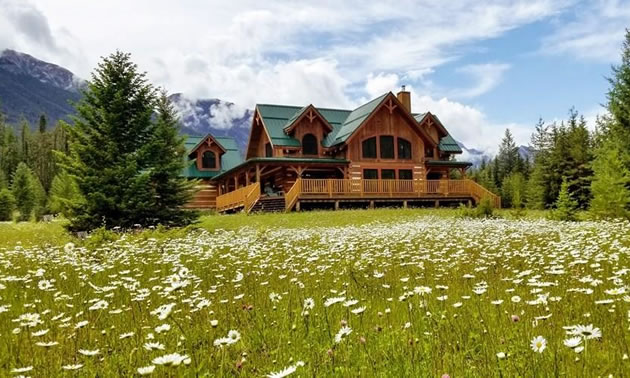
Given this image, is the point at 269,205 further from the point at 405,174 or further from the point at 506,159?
the point at 506,159

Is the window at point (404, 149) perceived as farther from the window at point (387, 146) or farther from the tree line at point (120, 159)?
the tree line at point (120, 159)

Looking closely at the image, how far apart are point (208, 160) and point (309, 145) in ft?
39.2

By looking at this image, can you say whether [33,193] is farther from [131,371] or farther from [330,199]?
[131,371]

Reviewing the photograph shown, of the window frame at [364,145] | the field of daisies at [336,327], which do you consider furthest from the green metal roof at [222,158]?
the field of daisies at [336,327]

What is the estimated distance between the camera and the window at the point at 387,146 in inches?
1384

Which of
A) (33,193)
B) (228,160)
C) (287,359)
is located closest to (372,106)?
(228,160)

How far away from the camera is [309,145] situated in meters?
35.5

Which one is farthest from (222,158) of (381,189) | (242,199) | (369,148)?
(381,189)

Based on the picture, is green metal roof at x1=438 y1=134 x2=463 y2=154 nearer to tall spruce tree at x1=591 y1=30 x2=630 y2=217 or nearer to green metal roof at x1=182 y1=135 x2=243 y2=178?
tall spruce tree at x1=591 y1=30 x2=630 y2=217

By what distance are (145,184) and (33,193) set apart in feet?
146

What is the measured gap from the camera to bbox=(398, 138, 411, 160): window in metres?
35.7

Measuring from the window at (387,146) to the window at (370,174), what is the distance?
4.45ft

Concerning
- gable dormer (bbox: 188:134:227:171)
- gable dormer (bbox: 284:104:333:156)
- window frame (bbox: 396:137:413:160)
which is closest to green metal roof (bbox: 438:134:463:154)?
window frame (bbox: 396:137:413:160)

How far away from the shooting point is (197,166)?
42.2 m
